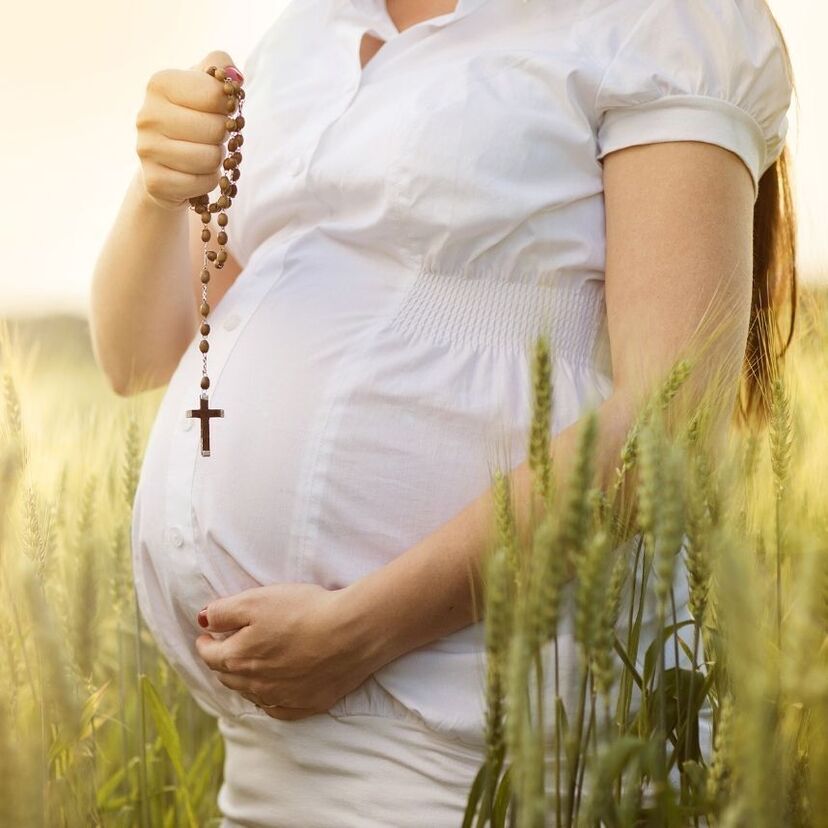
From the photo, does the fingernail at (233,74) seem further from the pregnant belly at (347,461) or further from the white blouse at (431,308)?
the pregnant belly at (347,461)

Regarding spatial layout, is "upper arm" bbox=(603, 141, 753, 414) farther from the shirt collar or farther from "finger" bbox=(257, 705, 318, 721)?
"finger" bbox=(257, 705, 318, 721)

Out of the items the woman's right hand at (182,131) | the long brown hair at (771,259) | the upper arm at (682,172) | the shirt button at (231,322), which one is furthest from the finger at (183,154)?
the long brown hair at (771,259)

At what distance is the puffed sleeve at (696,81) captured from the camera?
0.96 meters

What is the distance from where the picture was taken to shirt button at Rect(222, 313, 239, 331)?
44.0 inches

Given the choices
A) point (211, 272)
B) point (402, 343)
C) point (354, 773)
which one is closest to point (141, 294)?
point (211, 272)

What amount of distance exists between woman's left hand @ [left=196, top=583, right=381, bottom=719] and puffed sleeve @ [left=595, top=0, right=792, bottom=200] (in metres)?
0.50

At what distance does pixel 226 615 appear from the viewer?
952 mm

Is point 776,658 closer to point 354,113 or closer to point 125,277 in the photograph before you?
point 354,113

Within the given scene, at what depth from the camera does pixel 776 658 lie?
67 cm

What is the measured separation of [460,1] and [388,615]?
2.07 ft

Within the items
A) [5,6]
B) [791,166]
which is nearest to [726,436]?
[791,166]

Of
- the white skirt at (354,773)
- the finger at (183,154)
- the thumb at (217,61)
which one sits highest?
the thumb at (217,61)

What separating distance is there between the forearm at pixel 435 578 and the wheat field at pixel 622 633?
0.09m

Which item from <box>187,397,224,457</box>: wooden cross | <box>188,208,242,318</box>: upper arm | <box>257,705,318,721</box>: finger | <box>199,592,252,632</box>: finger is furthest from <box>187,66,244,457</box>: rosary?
<box>188,208,242,318</box>: upper arm
